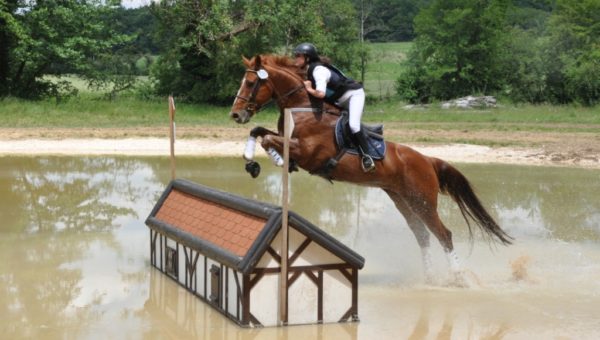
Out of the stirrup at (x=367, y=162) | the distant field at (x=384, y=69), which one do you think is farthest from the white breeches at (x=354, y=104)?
the distant field at (x=384, y=69)

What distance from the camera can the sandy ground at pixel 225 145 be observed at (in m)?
21.2

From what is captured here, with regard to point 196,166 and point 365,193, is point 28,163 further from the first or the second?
point 365,193

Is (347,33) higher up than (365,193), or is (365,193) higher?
(347,33)

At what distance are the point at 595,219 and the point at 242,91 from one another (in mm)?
7974

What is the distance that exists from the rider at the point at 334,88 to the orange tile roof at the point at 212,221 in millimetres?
1606

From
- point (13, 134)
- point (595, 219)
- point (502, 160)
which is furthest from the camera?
point (13, 134)

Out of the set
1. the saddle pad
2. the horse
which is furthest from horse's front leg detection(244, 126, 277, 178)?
the saddle pad

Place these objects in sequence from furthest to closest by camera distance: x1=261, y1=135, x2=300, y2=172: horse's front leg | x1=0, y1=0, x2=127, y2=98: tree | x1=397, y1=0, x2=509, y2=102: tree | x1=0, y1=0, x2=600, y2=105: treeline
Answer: x1=397, y1=0, x2=509, y2=102: tree
x1=0, y1=0, x2=600, y2=105: treeline
x1=0, y1=0, x2=127, y2=98: tree
x1=261, y1=135, x2=300, y2=172: horse's front leg

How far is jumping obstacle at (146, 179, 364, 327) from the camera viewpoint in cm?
769

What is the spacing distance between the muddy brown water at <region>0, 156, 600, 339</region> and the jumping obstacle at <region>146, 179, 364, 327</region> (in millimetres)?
174

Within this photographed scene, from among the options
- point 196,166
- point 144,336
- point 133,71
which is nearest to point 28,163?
point 196,166

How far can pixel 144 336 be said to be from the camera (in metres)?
7.30

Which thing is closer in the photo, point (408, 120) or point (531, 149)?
point (531, 149)

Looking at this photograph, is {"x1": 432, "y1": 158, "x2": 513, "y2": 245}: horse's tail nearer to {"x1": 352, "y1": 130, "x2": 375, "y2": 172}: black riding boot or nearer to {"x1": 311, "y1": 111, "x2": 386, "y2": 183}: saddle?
{"x1": 311, "y1": 111, "x2": 386, "y2": 183}: saddle
